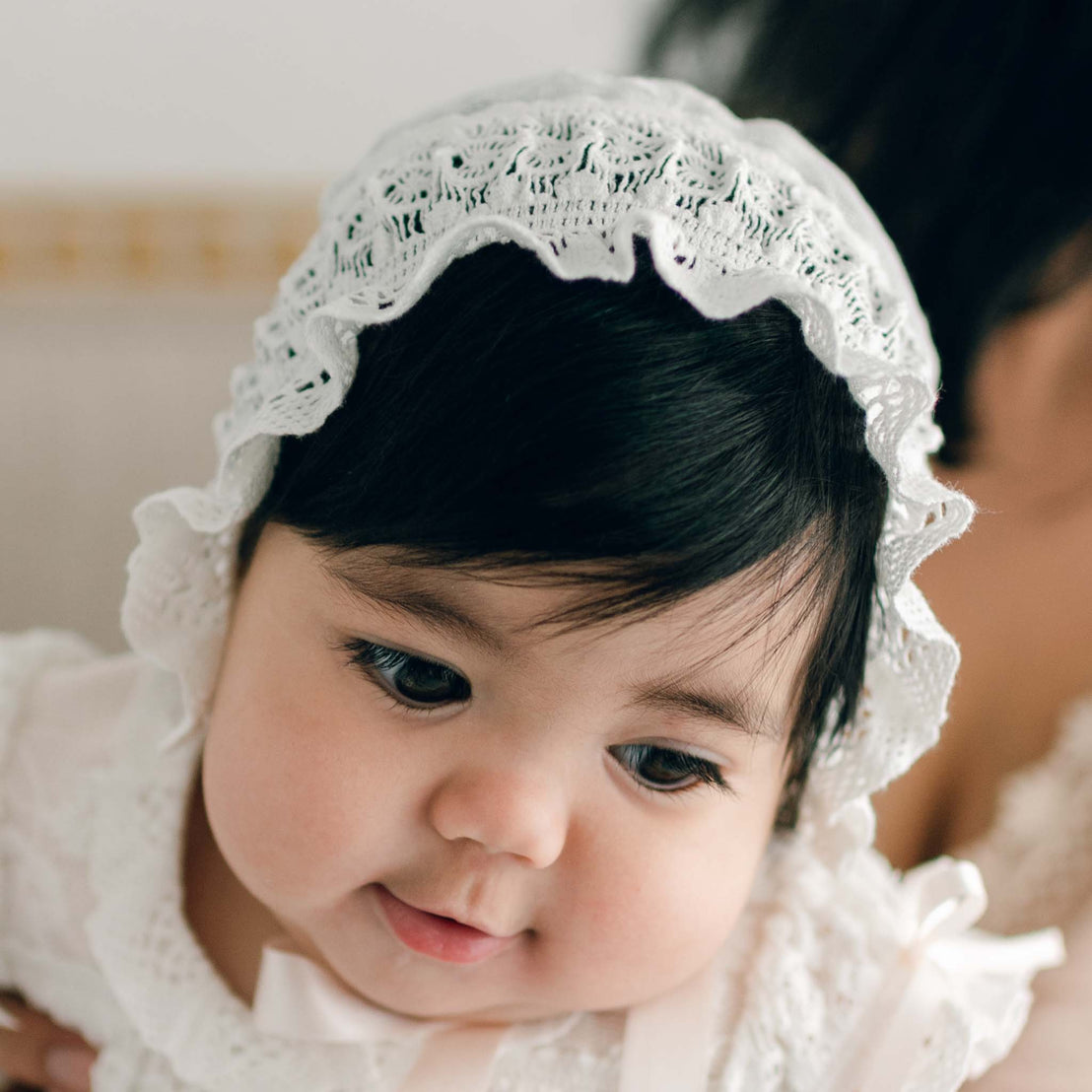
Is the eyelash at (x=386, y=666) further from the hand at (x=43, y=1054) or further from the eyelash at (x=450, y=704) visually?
the hand at (x=43, y=1054)

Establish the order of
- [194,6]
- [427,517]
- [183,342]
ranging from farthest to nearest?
[183,342] < [194,6] < [427,517]

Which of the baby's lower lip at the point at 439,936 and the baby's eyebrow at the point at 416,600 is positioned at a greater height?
the baby's eyebrow at the point at 416,600

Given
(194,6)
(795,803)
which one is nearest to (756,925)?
(795,803)

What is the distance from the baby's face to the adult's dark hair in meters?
0.58

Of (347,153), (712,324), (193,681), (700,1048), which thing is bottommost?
(700,1048)

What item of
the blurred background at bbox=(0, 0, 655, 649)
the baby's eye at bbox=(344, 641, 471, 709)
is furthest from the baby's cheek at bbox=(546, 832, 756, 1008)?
the blurred background at bbox=(0, 0, 655, 649)

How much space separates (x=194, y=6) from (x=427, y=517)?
0.94 m

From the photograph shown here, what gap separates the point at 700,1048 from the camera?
0.75 metres

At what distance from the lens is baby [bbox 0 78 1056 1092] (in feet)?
1.91

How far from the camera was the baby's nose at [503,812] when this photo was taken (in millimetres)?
603

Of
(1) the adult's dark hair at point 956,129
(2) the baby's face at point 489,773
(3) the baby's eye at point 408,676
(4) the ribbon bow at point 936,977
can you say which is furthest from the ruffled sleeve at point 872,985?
(1) the adult's dark hair at point 956,129

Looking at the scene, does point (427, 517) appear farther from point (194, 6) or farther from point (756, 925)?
point (194, 6)

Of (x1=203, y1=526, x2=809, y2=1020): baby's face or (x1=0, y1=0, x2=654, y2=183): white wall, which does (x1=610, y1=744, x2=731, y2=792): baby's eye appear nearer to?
(x1=203, y1=526, x2=809, y2=1020): baby's face

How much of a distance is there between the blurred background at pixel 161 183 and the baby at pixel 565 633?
2.09ft
